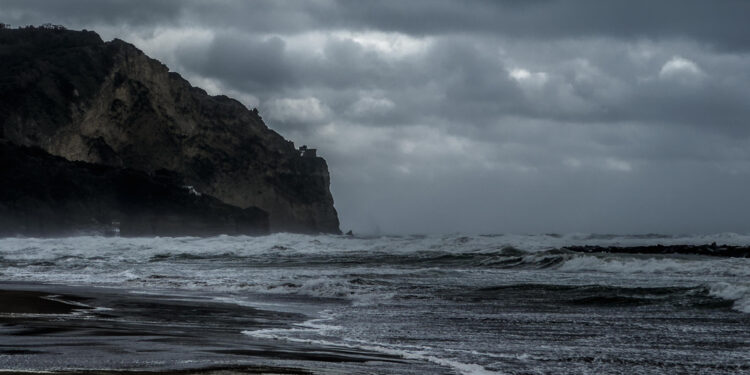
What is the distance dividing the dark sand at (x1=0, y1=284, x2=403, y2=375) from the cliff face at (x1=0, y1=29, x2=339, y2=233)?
60.8m

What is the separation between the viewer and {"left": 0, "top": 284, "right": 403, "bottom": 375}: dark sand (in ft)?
19.5

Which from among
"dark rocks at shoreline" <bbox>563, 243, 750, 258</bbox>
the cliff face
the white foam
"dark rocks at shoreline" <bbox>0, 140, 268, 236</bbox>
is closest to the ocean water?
the white foam

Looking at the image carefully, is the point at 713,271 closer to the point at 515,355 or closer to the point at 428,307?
the point at 428,307

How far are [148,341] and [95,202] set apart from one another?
62.6m

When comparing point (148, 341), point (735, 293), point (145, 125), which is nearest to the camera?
point (148, 341)

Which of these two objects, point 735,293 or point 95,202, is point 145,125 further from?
point 735,293

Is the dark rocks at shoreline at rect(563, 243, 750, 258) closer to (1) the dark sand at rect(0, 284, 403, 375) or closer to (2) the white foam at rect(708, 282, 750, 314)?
(2) the white foam at rect(708, 282, 750, 314)

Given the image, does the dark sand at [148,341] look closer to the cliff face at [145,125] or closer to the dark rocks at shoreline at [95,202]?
the dark rocks at shoreline at [95,202]

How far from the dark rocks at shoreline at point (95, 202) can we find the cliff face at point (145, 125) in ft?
17.6

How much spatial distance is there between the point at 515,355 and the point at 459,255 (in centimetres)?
2770

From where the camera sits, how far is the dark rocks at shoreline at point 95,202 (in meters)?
61.9

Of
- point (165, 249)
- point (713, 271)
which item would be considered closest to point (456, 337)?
point (713, 271)

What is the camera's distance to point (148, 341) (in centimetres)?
776

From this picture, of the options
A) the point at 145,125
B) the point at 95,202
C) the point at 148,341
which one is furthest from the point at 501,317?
the point at 145,125
